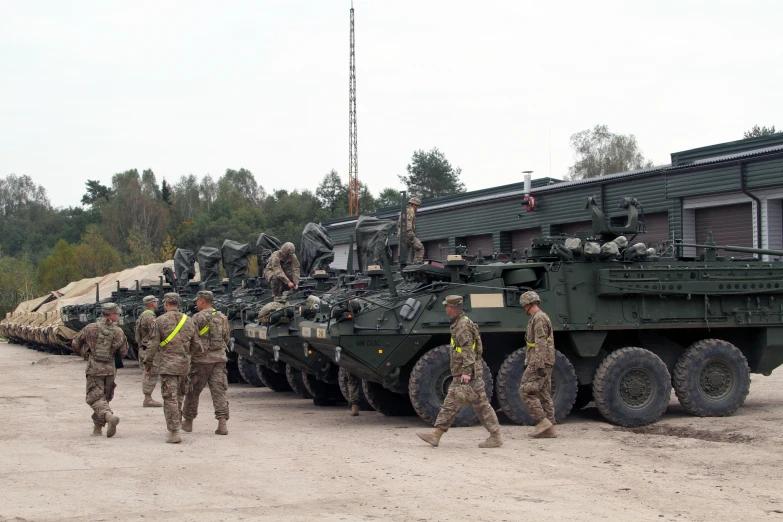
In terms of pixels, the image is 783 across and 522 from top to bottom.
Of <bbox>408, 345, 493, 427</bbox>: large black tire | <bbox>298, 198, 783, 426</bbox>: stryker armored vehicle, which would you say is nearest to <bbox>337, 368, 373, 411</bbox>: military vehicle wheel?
<bbox>298, 198, 783, 426</bbox>: stryker armored vehicle

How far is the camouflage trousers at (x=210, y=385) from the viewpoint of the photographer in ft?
36.1

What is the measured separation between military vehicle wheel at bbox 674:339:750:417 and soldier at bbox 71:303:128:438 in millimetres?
6827

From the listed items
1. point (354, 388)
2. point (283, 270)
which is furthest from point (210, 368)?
point (283, 270)

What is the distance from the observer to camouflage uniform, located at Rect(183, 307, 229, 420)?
11.0 metres

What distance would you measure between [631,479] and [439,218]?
21417mm

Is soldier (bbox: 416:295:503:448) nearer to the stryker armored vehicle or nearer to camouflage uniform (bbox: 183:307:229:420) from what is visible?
the stryker armored vehicle

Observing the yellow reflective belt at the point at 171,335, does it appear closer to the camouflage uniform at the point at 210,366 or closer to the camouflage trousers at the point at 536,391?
the camouflage uniform at the point at 210,366

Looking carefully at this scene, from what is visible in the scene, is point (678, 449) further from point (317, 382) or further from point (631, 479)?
point (317, 382)

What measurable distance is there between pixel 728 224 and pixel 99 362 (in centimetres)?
1478

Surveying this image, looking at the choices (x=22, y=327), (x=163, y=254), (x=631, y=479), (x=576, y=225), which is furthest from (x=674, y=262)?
(x=163, y=254)

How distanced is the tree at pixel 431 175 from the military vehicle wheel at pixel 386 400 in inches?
2143

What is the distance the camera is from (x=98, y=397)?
1096 cm

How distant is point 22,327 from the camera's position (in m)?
33.5

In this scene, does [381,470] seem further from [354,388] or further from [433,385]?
[354,388]
